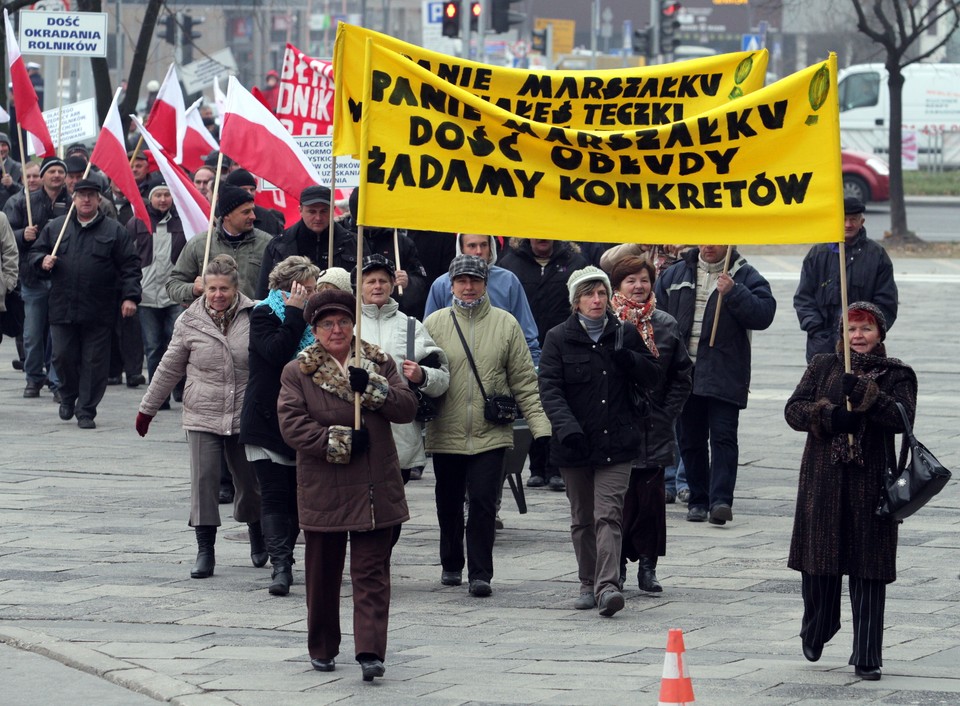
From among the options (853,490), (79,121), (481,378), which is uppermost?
(79,121)

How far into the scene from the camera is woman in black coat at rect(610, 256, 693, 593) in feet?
28.5

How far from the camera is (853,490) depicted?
7.12m

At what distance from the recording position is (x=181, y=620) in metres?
8.06

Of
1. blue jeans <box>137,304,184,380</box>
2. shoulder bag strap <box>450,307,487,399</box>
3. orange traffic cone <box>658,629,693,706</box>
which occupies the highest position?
shoulder bag strap <box>450,307,487,399</box>

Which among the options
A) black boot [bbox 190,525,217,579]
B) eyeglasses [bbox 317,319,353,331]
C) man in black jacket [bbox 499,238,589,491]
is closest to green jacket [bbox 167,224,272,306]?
man in black jacket [bbox 499,238,589,491]

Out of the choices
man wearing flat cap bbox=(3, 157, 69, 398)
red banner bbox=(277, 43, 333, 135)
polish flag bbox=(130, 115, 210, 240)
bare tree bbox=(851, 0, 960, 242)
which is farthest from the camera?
bare tree bbox=(851, 0, 960, 242)

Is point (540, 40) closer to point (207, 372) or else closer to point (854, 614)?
point (207, 372)

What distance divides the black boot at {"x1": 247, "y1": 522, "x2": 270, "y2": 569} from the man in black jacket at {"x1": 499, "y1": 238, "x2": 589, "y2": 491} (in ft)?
8.72

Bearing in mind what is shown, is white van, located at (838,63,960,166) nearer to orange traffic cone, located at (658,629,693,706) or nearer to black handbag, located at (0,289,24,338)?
black handbag, located at (0,289,24,338)

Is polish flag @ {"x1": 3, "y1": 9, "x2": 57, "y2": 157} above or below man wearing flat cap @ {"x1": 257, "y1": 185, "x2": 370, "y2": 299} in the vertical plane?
above

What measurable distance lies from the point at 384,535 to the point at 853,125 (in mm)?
33750

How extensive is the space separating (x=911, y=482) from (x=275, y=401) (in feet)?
10.1

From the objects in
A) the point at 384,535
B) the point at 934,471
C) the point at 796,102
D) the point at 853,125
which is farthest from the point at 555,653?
the point at 853,125

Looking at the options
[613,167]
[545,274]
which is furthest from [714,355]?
[613,167]
